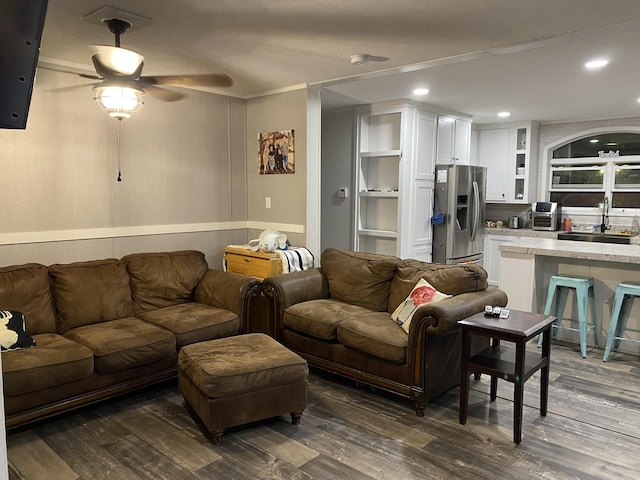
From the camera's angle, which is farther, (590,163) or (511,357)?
(590,163)

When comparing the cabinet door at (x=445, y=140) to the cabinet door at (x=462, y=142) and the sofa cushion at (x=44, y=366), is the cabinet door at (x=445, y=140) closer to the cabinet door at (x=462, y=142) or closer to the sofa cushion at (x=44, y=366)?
the cabinet door at (x=462, y=142)

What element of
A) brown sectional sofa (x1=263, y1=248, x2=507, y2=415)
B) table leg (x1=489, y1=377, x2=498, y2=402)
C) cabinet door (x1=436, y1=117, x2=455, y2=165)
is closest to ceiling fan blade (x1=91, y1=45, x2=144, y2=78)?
brown sectional sofa (x1=263, y1=248, x2=507, y2=415)

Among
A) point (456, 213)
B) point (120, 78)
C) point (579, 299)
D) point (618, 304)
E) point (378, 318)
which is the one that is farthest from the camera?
point (456, 213)

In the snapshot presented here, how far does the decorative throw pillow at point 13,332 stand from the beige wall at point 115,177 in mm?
697

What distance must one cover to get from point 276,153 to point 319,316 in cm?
190

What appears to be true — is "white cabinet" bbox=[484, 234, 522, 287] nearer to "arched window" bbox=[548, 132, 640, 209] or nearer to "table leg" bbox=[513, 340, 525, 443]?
"arched window" bbox=[548, 132, 640, 209]

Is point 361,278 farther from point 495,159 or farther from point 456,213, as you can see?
point 495,159

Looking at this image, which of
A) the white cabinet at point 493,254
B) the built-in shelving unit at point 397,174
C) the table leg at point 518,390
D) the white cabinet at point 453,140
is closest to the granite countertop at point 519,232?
the white cabinet at point 493,254

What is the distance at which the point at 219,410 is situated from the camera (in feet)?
8.70

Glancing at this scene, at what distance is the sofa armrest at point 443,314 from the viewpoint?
2.89m

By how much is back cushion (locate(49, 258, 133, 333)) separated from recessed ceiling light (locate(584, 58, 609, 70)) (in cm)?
404

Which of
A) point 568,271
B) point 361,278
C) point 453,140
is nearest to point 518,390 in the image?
point 361,278

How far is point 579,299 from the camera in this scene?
4074mm

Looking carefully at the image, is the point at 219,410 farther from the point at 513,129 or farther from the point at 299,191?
the point at 513,129
